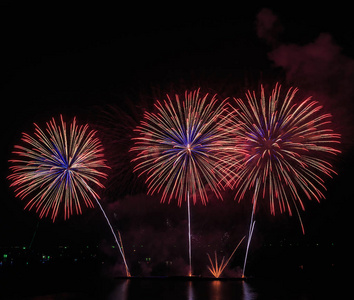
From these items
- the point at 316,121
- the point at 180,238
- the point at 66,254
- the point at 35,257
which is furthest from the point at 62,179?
the point at 66,254

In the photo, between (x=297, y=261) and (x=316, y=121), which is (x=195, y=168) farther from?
(x=297, y=261)

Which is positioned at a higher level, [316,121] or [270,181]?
[316,121]

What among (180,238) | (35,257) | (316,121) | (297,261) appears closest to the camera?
(316,121)

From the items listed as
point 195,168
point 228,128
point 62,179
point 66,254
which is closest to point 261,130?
point 228,128

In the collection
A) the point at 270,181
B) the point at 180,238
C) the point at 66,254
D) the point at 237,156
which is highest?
the point at 66,254

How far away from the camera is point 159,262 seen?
44.2 meters

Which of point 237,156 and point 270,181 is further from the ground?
point 237,156

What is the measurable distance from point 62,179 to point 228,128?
8627mm

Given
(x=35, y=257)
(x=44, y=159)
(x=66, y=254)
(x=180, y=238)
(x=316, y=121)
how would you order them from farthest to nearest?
1. (x=66, y=254)
2. (x=35, y=257)
3. (x=180, y=238)
4. (x=44, y=159)
5. (x=316, y=121)

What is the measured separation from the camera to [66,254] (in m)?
72.3

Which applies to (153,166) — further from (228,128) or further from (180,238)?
(180,238)

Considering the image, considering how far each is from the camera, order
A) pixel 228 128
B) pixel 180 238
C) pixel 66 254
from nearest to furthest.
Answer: pixel 228 128 < pixel 180 238 < pixel 66 254

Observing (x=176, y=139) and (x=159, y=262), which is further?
(x=159, y=262)

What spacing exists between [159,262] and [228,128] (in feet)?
101
